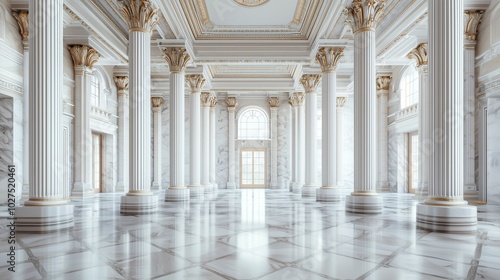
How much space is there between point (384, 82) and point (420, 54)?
537 cm

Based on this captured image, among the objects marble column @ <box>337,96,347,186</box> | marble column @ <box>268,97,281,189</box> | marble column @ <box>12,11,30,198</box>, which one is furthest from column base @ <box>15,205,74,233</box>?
marble column @ <box>268,97,281,189</box>

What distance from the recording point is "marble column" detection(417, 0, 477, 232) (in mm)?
6059

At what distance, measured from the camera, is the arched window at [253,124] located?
23.2m

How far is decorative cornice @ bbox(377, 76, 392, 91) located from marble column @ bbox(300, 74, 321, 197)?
5290 millimetres

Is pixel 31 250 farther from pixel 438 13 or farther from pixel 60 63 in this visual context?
pixel 438 13

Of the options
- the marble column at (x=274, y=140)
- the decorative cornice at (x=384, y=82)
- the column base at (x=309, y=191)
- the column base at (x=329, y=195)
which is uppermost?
the decorative cornice at (x=384, y=82)

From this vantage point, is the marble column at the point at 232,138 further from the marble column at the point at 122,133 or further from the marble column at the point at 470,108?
the marble column at the point at 470,108

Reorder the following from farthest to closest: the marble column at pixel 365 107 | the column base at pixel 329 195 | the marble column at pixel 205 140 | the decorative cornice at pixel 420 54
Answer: the marble column at pixel 205 140 → the decorative cornice at pixel 420 54 → the column base at pixel 329 195 → the marble column at pixel 365 107

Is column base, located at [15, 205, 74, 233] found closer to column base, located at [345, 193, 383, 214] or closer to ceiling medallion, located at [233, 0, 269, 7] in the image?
column base, located at [345, 193, 383, 214]

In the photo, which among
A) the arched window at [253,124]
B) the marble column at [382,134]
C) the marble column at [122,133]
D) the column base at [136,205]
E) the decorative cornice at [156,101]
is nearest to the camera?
the column base at [136,205]

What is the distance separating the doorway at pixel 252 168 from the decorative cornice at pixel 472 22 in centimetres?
1365

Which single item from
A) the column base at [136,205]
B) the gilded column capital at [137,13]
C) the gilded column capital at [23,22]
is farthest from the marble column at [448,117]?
the gilded column capital at [23,22]

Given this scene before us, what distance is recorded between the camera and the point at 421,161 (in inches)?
552

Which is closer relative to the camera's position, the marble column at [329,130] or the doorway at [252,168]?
the marble column at [329,130]
